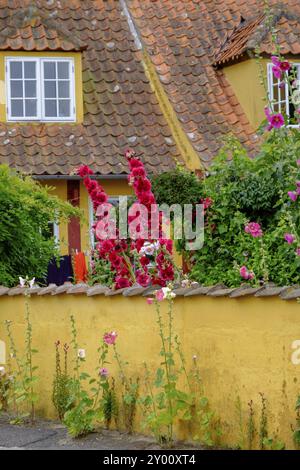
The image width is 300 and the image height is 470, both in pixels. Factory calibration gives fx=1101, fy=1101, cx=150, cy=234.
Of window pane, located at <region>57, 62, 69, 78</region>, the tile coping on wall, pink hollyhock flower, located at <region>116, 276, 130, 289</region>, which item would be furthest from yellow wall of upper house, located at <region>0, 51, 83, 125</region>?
pink hollyhock flower, located at <region>116, 276, 130, 289</region>

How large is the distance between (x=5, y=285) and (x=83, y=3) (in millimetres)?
11915

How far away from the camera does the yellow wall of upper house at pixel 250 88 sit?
69.1 ft

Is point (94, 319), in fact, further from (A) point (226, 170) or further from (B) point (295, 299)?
(A) point (226, 170)

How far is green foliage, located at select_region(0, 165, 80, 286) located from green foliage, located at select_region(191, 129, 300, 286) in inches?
76.8

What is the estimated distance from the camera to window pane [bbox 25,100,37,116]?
20.5 m

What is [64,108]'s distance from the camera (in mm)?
20734

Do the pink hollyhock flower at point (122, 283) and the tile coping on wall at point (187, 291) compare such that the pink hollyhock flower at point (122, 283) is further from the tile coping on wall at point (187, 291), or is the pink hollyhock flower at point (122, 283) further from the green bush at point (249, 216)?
the green bush at point (249, 216)

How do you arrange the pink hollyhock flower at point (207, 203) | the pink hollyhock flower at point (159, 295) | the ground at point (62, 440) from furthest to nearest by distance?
the pink hollyhock flower at point (207, 203) < the ground at point (62, 440) < the pink hollyhock flower at point (159, 295)

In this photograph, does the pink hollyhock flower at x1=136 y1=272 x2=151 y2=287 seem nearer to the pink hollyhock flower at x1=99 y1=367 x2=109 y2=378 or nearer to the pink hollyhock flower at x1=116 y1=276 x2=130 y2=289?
the pink hollyhock flower at x1=116 y1=276 x2=130 y2=289

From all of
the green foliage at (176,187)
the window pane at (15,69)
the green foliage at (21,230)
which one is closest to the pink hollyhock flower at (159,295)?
the green foliage at (21,230)

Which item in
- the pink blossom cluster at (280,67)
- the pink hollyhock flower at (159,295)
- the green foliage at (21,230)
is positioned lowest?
the pink hollyhock flower at (159,295)

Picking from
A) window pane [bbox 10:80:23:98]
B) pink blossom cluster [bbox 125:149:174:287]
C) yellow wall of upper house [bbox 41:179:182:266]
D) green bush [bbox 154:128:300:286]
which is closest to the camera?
pink blossom cluster [bbox 125:149:174:287]

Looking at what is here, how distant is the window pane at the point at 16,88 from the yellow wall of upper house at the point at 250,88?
4.23 m

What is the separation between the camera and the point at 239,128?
21.0 metres
